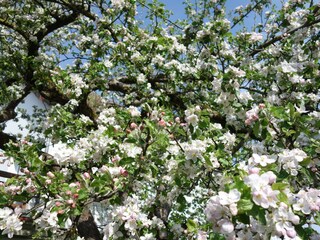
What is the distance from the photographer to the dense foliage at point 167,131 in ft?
5.92

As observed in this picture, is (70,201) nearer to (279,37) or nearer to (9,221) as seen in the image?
(9,221)

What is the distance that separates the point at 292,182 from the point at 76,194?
1321mm

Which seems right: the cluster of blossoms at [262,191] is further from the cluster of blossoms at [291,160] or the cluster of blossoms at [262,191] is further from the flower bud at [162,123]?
the flower bud at [162,123]

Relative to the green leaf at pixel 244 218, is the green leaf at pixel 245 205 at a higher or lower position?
higher

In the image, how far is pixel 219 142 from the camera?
9.73 feet

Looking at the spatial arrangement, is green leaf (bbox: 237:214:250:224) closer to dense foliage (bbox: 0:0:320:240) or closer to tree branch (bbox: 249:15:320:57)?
dense foliage (bbox: 0:0:320:240)

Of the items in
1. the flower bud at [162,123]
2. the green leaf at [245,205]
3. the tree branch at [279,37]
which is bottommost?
the green leaf at [245,205]

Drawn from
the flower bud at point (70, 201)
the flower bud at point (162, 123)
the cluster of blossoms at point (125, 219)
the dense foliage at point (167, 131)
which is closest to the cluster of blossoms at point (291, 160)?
the dense foliage at point (167, 131)

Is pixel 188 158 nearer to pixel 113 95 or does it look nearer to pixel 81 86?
pixel 81 86

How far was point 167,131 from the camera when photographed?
8.35 feet

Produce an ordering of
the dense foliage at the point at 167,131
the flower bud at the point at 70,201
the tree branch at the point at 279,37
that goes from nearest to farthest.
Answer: the dense foliage at the point at 167,131 → the flower bud at the point at 70,201 → the tree branch at the point at 279,37

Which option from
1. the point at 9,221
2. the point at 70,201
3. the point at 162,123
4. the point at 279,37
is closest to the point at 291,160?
the point at 162,123

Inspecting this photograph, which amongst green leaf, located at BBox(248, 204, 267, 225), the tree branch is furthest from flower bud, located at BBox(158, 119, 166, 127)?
the tree branch

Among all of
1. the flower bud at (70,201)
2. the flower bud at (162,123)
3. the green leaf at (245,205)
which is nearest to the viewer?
the green leaf at (245,205)
